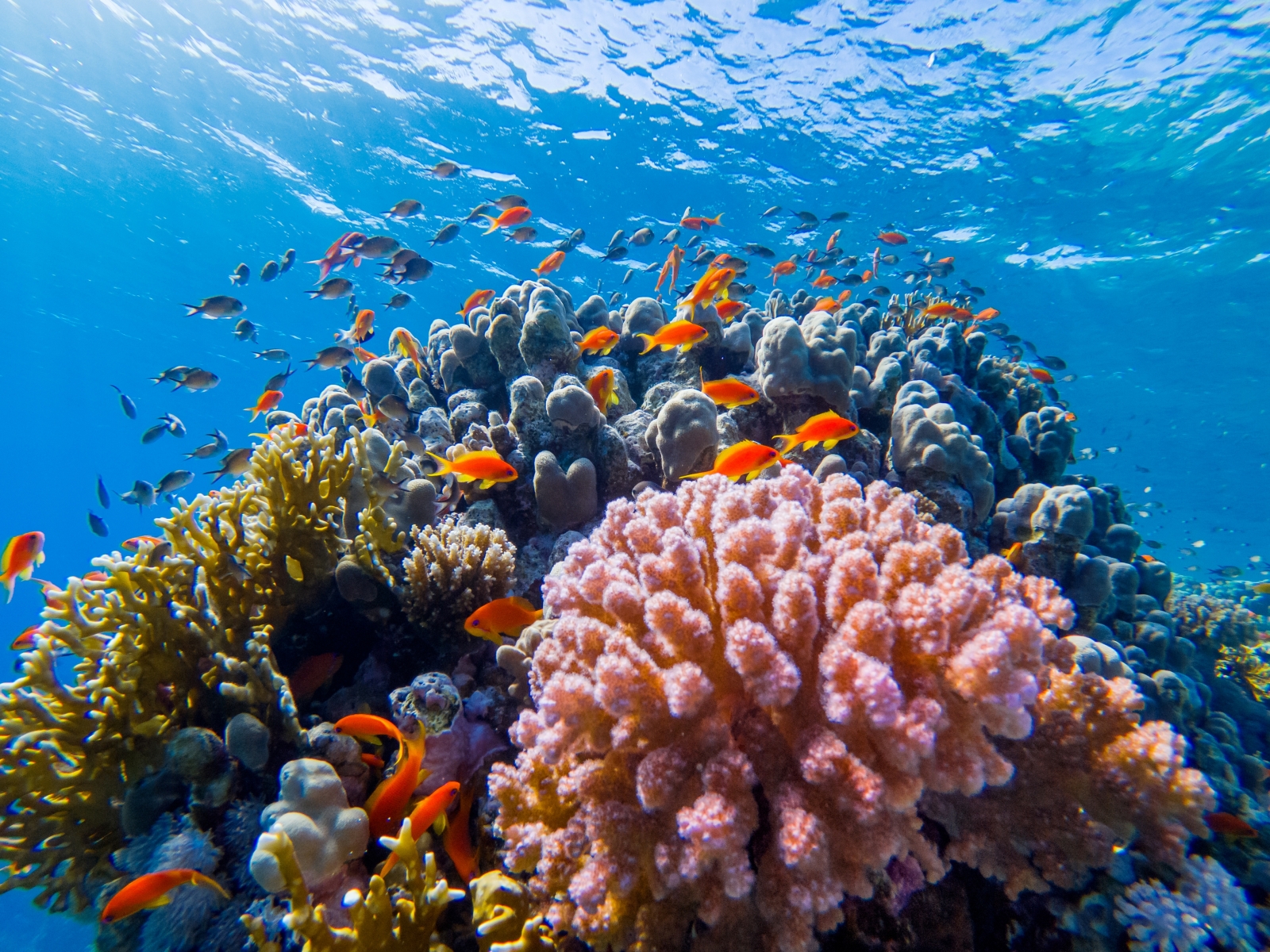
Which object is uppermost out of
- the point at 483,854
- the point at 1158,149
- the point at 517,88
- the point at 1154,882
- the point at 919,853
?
the point at 1158,149

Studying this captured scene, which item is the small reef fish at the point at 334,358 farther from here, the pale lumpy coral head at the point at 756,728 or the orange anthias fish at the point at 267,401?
the pale lumpy coral head at the point at 756,728

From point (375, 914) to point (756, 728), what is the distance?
1.45m

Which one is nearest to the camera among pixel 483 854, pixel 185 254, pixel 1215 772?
pixel 483 854

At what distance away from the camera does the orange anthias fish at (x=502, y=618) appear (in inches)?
119

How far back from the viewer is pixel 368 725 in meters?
2.56

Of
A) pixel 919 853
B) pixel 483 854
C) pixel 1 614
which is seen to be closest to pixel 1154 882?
pixel 919 853

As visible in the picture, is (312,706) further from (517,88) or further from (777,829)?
(517,88)

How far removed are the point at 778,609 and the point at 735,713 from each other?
0.44 m

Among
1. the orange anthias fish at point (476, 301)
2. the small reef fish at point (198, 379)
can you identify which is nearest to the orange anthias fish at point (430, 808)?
the orange anthias fish at point (476, 301)

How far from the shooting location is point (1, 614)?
59.6 m

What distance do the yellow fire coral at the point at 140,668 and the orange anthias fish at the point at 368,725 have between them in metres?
0.30

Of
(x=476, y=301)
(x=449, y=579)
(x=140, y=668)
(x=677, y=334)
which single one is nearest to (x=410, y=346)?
(x=476, y=301)

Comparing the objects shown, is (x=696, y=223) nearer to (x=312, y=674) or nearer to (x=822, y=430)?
(x=822, y=430)

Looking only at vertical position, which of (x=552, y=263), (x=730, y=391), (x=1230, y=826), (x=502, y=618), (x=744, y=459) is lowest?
(x=502, y=618)
